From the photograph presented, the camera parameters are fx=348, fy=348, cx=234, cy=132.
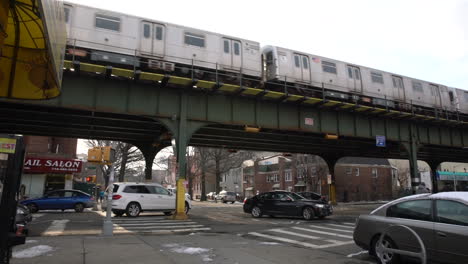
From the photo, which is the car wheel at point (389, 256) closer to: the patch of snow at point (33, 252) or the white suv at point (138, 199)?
the patch of snow at point (33, 252)

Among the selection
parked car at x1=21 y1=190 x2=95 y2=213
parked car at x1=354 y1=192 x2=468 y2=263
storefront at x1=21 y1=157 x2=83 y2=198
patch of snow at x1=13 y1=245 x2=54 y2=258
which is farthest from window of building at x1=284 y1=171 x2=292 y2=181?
patch of snow at x1=13 y1=245 x2=54 y2=258

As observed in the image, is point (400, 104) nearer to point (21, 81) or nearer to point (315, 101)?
point (315, 101)

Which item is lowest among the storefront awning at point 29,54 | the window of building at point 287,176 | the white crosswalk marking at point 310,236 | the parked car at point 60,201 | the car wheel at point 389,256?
the white crosswalk marking at point 310,236

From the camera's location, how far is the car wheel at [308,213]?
1828 centimetres

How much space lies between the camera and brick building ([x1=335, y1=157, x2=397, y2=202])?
180 ft

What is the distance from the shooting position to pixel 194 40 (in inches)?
718

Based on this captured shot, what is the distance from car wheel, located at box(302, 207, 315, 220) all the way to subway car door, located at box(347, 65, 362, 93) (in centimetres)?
934

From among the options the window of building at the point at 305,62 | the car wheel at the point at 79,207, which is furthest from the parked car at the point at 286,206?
the car wheel at the point at 79,207

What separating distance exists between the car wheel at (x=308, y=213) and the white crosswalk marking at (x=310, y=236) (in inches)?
151

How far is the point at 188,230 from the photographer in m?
13.8

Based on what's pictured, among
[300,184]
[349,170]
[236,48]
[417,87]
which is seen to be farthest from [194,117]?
[349,170]

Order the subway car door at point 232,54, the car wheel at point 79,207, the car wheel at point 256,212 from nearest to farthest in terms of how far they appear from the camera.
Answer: the subway car door at point 232,54, the car wheel at point 256,212, the car wheel at point 79,207

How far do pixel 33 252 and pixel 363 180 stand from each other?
55155 mm

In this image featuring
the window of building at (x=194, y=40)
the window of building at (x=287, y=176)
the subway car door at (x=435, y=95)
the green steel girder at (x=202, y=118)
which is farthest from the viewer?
the window of building at (x=287, y=176)
